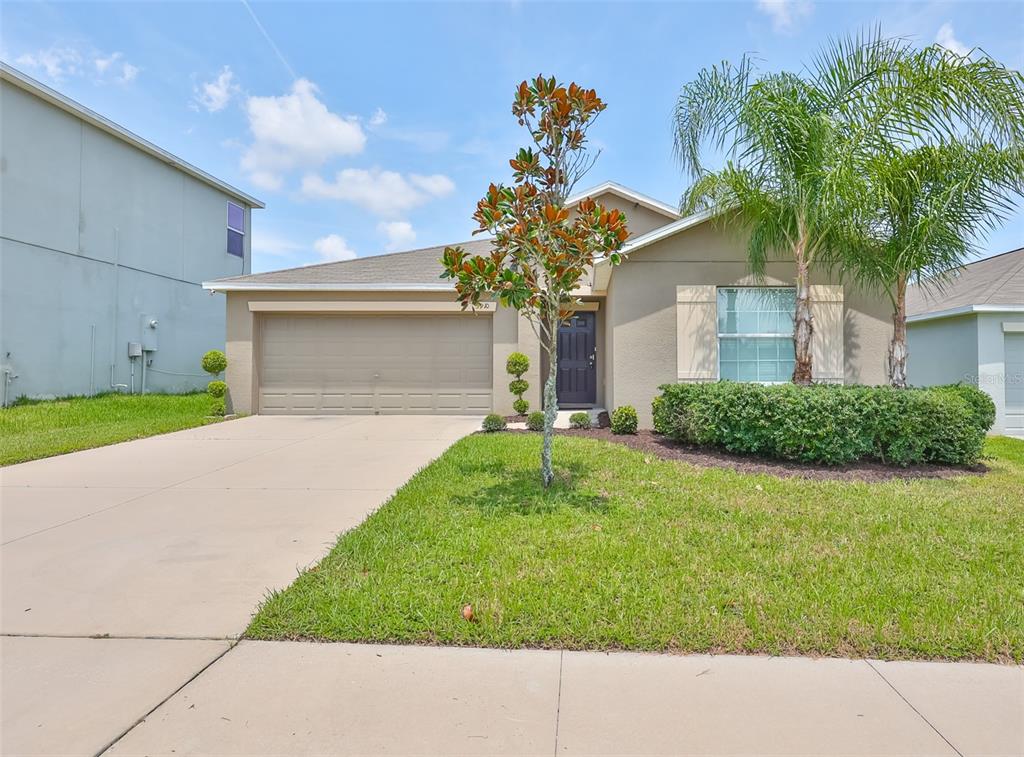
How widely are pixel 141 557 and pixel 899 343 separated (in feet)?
30.6

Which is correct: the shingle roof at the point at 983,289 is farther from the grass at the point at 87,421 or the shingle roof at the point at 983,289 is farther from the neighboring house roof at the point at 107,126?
the neighboring house roof at the point at 107,126

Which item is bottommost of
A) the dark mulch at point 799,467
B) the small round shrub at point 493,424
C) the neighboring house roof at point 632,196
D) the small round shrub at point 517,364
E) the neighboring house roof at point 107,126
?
the dark mulch at point 799,467

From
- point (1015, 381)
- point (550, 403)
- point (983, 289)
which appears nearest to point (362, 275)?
point (550, 403)

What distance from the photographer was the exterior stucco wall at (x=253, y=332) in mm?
11984

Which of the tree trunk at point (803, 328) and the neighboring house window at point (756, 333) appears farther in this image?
the neighboring house window at point (756, 333)

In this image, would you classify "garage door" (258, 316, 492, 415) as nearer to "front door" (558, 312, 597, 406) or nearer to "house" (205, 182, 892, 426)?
"house" (205, 182, 892, 426)

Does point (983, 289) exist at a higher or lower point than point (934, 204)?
lower

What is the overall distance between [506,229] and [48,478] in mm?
6357

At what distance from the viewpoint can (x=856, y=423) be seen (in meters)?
6.38

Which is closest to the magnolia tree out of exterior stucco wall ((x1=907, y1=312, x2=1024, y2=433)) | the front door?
the front door

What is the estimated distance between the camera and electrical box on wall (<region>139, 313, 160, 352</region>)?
48.4ft

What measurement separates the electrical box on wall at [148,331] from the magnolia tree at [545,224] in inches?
546

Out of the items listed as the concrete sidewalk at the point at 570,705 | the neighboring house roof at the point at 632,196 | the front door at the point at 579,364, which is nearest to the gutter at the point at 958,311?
the neighboring house roof at the point at 632,196

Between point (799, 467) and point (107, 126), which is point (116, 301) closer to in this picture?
point (107, 126)
